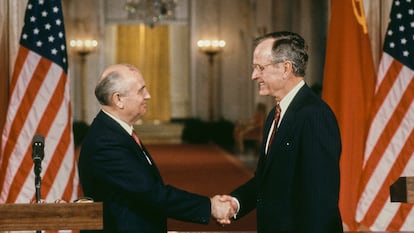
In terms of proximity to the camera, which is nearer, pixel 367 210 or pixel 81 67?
pixel 367 210

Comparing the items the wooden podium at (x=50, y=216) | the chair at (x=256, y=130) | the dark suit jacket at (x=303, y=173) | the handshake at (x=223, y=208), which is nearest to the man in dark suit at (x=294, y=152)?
the dark suit jacket at (x=303, y=173)

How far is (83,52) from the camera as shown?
918 inches

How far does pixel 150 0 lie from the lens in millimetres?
22391

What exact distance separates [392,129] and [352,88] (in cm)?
58

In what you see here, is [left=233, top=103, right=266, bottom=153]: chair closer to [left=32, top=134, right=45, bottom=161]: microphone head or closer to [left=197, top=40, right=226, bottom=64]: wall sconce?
[left=197, top=40, right=226, bottom=64]: wall sconce

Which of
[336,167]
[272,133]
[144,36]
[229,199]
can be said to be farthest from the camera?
[144,36]

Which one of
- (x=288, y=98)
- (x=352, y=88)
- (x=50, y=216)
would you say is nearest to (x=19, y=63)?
(x=352, y=88)

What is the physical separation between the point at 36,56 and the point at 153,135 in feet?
57.1

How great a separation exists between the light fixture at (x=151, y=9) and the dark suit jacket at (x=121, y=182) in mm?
18805

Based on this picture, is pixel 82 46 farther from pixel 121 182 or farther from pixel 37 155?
pixel 121 182

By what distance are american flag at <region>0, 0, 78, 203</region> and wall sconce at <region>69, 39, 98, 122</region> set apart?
16809 millimetres

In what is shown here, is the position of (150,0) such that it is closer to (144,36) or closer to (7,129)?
(144,36)

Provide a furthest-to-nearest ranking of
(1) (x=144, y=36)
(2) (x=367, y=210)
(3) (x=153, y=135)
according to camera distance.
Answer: (1) (x=144, y=36) → (3) (x=153, y=135) → (2) (x=367, y=210)

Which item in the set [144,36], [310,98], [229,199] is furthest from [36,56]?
[144,36]
